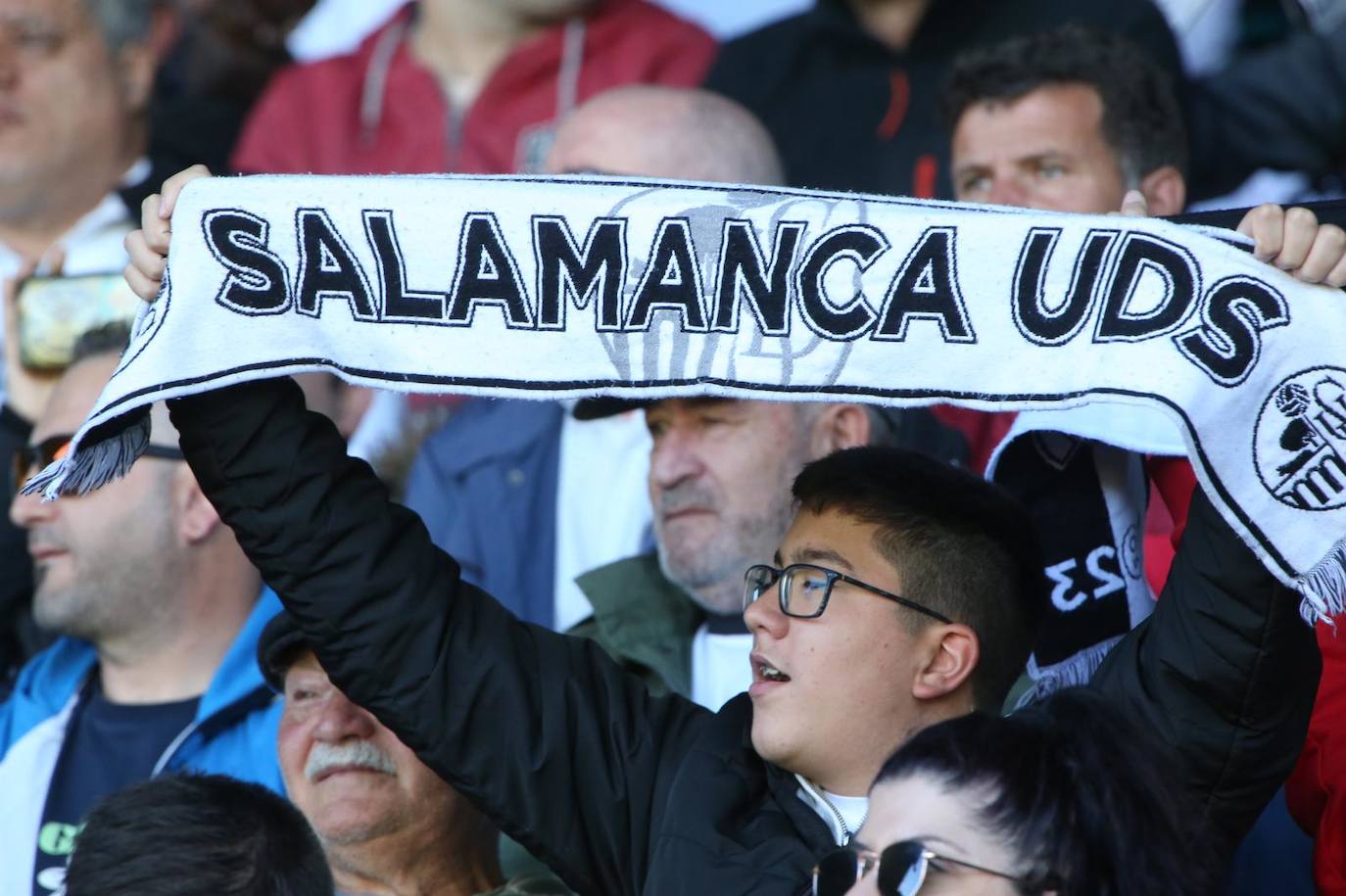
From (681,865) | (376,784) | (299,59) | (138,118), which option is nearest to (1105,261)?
(681,865)

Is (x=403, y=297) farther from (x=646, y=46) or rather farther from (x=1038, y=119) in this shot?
(x=646, y=46)


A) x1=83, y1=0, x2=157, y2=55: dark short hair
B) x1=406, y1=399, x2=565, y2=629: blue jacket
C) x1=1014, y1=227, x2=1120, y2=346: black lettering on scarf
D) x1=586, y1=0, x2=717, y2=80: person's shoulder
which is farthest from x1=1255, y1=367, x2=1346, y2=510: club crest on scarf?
x1=83, y1=0, x2=157, y2=55: dark short hair

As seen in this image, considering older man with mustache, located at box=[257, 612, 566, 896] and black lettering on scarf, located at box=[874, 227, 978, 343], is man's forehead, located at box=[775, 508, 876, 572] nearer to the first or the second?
black lettering on scarf, located at box=[874, 227, 978, 343]

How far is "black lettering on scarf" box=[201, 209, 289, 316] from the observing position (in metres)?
Result: 2.82

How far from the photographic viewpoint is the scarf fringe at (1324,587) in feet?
8.66

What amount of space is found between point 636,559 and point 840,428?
469 mm

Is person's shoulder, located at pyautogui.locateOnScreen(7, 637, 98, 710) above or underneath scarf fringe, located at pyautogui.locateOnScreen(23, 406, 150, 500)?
underneath

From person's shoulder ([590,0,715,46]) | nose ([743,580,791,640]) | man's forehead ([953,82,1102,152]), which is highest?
person's shoulder ([590,0,715,46])

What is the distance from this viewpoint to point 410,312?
9.37ft

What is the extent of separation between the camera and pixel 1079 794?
243 cm

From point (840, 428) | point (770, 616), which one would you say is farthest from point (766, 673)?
point (840, 428)

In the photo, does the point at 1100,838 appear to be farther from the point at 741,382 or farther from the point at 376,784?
the point at 376,784

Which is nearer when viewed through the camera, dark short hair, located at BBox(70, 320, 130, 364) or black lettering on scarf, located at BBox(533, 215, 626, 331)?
black lettering on scarf, located at BBox(533, 215, 626, 331)

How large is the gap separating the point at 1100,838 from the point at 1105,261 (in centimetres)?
78
